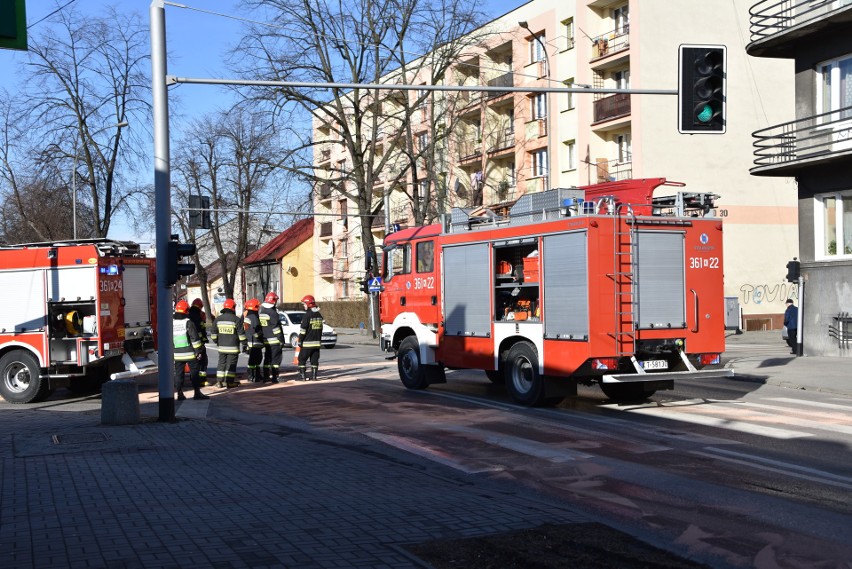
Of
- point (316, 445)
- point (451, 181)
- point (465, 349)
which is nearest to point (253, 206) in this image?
point (451, 181)

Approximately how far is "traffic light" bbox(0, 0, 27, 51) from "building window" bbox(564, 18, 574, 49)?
3594 cm

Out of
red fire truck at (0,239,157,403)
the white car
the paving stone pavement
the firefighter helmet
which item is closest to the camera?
the paving stone pavement

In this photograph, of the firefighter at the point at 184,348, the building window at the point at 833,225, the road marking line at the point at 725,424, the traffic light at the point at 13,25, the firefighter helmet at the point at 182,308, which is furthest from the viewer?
the building window at the point at 833,225

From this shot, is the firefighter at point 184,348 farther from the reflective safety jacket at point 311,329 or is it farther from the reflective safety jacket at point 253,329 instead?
the reflective safety jacket at point 311,329

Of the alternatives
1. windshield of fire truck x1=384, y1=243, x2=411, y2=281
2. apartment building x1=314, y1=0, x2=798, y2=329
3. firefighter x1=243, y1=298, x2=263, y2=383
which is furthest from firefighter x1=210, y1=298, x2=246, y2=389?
apartment building x1=314, y1=0, x2=798, y2=329

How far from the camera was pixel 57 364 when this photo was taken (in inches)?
664

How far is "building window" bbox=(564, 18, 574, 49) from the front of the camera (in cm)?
4081

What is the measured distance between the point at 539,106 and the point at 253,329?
2773cm

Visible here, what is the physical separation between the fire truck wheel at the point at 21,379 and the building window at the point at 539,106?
3069cm

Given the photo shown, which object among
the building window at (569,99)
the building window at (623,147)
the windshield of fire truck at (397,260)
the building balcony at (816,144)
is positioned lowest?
the windshield of fire truck at (397,260)

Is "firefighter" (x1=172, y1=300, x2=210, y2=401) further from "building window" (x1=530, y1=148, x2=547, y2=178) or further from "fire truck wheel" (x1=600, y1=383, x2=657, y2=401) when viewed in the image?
"building window" (x1=530, y1=148, x2=547, y2=178)

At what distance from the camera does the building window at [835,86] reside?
23625 mm

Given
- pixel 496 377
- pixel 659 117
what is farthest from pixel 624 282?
pixel 659 117

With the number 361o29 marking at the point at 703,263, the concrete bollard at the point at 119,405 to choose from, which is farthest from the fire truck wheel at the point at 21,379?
the number 361o29 marking at the point at 703,263
